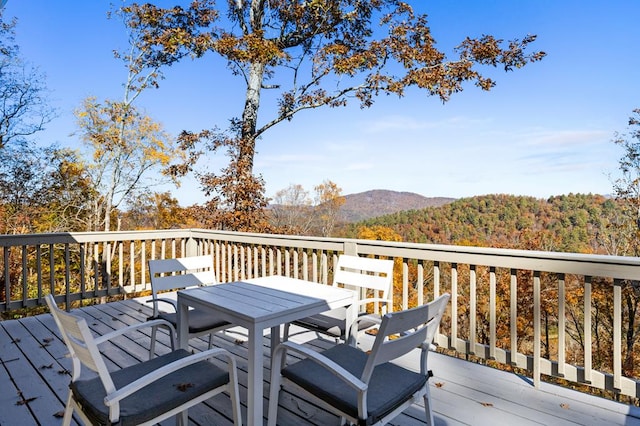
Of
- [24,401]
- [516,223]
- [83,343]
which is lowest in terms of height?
[24,401]

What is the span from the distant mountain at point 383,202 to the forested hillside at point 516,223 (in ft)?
1.27

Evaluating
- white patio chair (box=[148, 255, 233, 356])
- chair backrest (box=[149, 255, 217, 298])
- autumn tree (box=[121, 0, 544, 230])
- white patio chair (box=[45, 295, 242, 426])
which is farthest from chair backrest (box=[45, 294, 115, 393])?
autumn tree (box=[121, 0, 544, 230])

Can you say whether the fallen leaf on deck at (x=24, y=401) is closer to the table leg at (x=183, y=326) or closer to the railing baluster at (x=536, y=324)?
the table leg at (x=183, y=326)

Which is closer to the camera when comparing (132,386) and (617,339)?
(132,386)

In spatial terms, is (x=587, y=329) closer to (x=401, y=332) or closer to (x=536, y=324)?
(x=536, y=324)

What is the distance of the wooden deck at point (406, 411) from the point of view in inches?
92.6

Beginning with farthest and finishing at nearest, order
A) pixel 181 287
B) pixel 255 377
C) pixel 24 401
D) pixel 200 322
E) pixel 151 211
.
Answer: pixel 151 211 < pixel 181 287 < pixel 200 322 < pixel 24 401 < pixel 255 377

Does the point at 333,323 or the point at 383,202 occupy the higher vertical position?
the point at 383,202

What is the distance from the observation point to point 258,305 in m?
2.28

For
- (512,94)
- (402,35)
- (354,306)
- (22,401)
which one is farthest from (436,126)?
(22,401)

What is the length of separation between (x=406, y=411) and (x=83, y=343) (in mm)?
1927

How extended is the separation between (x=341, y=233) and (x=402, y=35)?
33.7 ft

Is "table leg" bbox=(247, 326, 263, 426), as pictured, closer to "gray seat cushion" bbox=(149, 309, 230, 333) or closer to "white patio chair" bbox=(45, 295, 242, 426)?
"white patio chair" bbox=(45, 295, 242, 426)

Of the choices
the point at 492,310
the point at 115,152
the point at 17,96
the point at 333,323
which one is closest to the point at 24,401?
the point at 333,323
